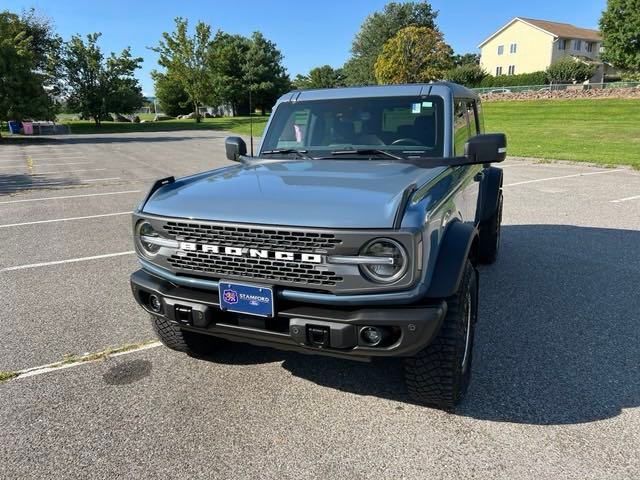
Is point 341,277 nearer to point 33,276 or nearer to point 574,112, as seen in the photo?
point 33,276

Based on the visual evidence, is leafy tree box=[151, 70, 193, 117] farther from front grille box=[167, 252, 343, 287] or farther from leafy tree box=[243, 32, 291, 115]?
front grille box=[167, 252, 343, 287]

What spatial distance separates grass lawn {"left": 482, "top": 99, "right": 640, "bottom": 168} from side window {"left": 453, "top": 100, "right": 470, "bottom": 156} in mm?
10985

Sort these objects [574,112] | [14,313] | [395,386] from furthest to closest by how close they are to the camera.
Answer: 1. [574,112]
2. [14,313]
3. [395,386]

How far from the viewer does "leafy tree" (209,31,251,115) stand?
4922 cm

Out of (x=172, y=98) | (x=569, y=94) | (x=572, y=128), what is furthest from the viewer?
(x=172, y=98)

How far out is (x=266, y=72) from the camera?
5994 cm

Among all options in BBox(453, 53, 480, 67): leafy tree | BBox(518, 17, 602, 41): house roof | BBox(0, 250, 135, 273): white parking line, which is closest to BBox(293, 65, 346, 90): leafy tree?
BBox(453, 53, 480, 67): leafy tree

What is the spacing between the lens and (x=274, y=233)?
7.95ft

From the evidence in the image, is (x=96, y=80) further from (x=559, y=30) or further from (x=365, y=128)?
(x=559, y=30)

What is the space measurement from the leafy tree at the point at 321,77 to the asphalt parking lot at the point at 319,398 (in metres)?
82.4

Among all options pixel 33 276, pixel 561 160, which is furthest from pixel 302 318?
pixel 561 160

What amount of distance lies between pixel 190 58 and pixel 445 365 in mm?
51043

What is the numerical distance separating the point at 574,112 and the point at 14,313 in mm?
35209

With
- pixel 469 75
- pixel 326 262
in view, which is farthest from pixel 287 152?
pixel 469 75
